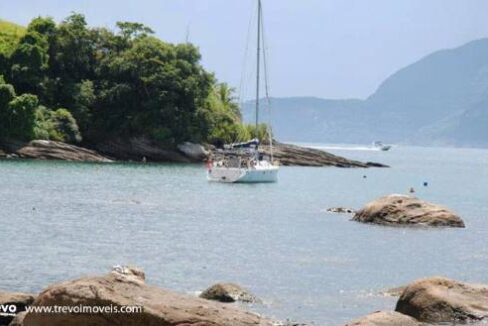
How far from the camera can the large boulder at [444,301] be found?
82.4ft

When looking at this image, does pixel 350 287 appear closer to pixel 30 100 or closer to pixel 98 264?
pixel 98 264

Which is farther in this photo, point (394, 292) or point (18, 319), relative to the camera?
point (394, 292)

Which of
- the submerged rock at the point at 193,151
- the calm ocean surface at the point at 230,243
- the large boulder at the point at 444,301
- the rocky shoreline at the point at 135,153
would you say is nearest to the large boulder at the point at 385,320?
the large boulder at the point at 444,301

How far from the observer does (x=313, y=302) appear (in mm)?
30031

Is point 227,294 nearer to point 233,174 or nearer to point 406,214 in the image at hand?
point 406,214

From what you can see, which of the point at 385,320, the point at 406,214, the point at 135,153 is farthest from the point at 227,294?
the point at 135,153

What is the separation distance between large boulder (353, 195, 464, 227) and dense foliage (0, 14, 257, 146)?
70590 millimetres

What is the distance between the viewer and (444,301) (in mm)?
25391

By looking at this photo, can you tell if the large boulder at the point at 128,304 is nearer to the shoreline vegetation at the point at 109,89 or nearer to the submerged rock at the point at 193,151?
the shoreline vegetation at the point at 109,89

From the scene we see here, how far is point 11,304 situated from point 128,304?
693 cm

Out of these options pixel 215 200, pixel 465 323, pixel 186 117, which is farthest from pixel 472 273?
pixel 186 117

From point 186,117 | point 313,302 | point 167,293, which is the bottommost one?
point 313,302

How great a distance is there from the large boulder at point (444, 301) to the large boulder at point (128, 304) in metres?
8.53

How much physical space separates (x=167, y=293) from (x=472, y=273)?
23132 millimetres
